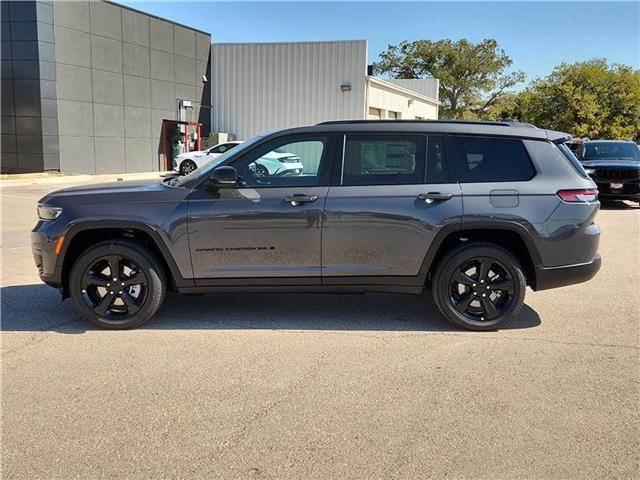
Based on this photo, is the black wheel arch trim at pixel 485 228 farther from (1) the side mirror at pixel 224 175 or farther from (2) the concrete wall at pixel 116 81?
(2) the concrete wall at pixel 116 81

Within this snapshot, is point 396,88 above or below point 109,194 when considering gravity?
above

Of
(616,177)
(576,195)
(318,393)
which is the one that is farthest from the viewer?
(616,177)

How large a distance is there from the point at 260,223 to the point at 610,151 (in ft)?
45.6

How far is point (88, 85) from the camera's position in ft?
70.8

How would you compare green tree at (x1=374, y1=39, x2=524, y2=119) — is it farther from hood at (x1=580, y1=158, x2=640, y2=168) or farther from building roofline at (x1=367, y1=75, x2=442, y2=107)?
hood at (x1=580, y1=158, x2=640, y2=168)

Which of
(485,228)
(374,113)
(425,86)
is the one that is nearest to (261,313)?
(485,228)

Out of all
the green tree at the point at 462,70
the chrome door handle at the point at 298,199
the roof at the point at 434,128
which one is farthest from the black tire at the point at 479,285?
the green tree at the point at 462,70

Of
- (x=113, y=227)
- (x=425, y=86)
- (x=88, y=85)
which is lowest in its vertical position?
(x=113, y=227)

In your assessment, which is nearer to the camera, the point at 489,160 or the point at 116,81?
the point at 489,160

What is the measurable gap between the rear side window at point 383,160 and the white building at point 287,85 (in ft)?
70.2

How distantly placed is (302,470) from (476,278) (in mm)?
2724

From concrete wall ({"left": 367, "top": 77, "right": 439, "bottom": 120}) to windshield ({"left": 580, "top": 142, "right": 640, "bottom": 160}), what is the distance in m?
12.3

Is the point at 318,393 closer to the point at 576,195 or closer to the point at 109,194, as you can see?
the point at 109,194

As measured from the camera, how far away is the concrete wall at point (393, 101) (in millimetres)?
27547
